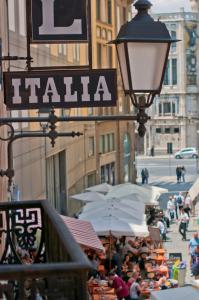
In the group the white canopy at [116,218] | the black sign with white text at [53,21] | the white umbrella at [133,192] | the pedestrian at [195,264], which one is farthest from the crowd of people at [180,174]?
the black sign with white text at [53,21]

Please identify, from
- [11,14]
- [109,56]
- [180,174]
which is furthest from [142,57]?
[180,174]

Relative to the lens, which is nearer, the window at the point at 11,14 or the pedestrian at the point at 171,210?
the window at the point at 11,14

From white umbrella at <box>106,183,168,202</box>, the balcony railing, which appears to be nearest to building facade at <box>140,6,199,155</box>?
white umbrella at <box>106,183,168,202</box>

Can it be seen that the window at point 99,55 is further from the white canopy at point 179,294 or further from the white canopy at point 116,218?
the white canopy at point 179,294

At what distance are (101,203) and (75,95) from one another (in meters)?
16.2

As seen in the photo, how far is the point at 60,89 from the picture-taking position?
588 centimetres

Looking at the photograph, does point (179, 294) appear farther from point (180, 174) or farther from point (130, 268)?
point (180, 174)

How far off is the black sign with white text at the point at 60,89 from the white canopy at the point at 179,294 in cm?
643

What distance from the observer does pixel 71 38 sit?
6.10 metres

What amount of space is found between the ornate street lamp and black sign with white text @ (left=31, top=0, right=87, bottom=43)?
68 centimetres

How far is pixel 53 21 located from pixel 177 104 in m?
83.6

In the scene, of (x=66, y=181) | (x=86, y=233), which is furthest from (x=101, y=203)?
(x=86, y=233)

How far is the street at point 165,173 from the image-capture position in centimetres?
5153

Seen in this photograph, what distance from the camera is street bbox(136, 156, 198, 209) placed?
5153 centimetres
